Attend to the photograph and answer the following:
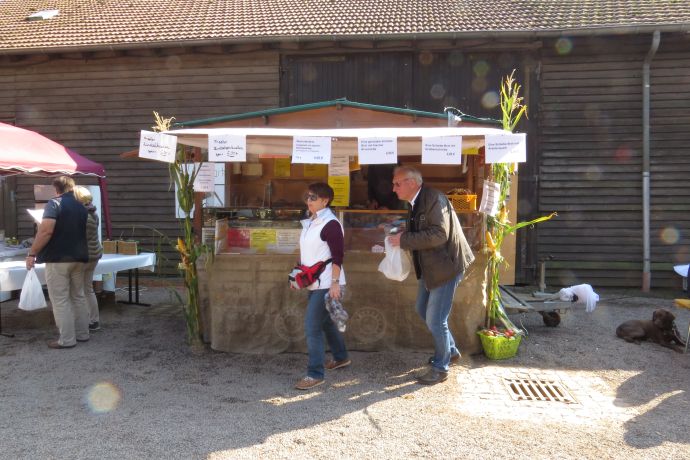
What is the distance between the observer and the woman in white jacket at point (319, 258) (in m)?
3.92

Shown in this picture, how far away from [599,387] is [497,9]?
7633 millimetres

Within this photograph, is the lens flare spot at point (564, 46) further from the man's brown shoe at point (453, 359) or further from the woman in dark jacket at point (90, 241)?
the woman in dark jacket at point (90, 241)

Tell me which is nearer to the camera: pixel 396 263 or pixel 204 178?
pixel 396 263

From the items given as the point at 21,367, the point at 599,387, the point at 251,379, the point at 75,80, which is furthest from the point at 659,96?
the point at 75,80

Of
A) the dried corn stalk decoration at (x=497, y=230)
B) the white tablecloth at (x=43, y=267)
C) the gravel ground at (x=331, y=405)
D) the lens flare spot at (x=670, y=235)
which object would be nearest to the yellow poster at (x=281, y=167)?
the white tablecloth at (x=43, y=267)

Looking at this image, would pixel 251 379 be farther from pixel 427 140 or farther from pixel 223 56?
pixel 223 56

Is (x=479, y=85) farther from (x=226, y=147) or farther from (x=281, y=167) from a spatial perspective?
(x=226, y=147)

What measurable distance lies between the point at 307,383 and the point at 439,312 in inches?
45.6

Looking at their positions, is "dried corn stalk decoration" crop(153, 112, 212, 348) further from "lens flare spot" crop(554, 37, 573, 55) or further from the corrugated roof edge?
"lens flare spot" crop(554, 37, 573, 55)

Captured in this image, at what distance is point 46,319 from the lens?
6.43m

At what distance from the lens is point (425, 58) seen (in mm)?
9070

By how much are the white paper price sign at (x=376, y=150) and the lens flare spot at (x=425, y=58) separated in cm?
539

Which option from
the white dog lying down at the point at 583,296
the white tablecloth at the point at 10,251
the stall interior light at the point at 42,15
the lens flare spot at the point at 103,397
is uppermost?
the stall interior light at the point at 42,15

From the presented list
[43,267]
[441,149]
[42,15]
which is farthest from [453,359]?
[42,15]
